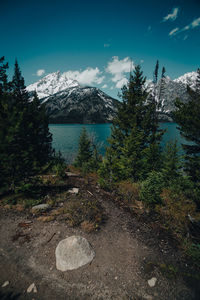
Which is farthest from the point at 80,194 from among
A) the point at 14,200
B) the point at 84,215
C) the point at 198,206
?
the point at 198,206

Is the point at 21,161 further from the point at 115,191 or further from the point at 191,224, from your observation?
the point at 191,224

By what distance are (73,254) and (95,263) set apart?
2.75 ft

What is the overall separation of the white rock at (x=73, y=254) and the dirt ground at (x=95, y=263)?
0.49ft

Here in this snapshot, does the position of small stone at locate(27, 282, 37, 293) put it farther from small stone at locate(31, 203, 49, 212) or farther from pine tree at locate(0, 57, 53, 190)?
pine tree at locate(0, 57, 53, 190)

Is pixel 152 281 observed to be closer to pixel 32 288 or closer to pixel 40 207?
pixel 32 288

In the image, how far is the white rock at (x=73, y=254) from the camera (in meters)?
4.36

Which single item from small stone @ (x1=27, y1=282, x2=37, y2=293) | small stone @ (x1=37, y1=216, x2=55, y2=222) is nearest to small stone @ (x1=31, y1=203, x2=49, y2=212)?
small stone @ (x1=37, y1=216, x2=55, y2=222)

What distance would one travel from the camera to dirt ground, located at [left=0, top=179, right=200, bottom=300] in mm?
3701

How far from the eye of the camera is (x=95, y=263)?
4.53m

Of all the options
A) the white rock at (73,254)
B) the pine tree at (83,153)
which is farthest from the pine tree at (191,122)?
the pine tree at (83,153)

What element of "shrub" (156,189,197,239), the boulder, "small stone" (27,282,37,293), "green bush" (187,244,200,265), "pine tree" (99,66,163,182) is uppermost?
"pine tree" (99,66,163,182)

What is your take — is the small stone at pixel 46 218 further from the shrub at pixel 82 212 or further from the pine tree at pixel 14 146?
the pine tree at pixel 14 146

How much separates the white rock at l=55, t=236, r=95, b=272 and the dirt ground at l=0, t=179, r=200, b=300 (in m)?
0.15

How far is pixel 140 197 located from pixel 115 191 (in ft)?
7.28
